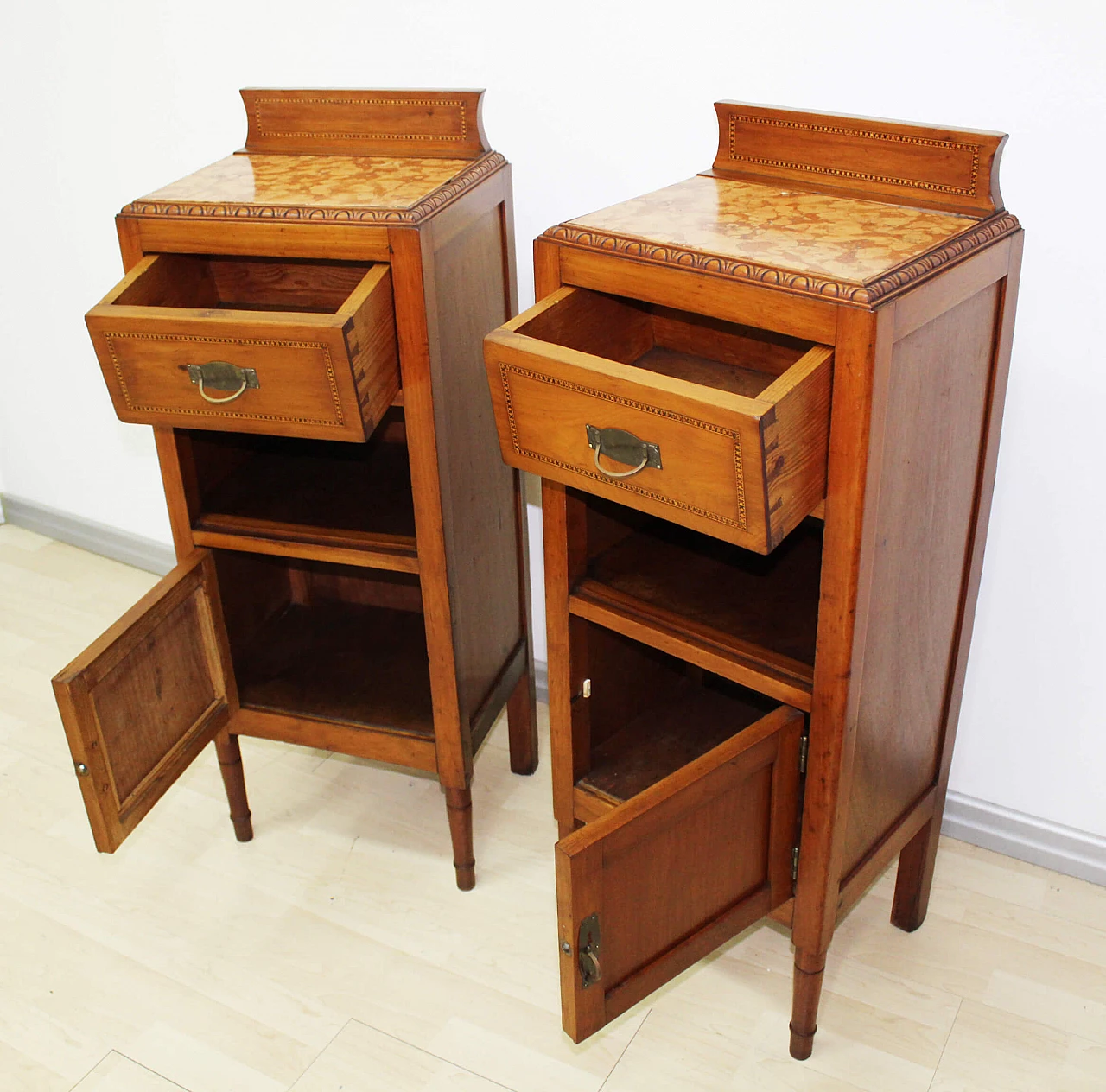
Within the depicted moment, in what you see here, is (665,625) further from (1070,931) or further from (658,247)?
(1070,931)

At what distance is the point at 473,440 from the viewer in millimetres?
1710

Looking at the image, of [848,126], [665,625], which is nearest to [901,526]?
[665,625]

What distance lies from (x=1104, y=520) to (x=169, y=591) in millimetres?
1232

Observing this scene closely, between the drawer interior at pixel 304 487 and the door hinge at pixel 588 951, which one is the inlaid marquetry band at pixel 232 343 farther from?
the door hinge at pixel 588 951

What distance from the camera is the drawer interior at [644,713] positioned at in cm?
164

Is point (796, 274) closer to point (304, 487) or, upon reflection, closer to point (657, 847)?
point (657, 847)

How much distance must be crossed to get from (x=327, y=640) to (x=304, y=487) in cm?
30

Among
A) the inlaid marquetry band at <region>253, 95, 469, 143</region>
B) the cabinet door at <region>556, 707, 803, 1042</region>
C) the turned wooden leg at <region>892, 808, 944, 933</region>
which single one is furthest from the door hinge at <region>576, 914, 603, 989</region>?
the inlaid marquetry band at <region>253, 95, 469, 143</region>

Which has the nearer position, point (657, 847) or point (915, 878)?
point (657, 847)

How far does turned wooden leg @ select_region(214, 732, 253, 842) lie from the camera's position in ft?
6.16

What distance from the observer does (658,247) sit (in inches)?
49.2

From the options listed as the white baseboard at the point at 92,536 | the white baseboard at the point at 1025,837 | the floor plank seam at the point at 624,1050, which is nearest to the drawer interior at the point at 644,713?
the white baseboard at the point at 1025,837

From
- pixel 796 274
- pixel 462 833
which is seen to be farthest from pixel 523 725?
pixel 796 274

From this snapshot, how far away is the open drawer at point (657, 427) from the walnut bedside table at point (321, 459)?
20 centimetres
